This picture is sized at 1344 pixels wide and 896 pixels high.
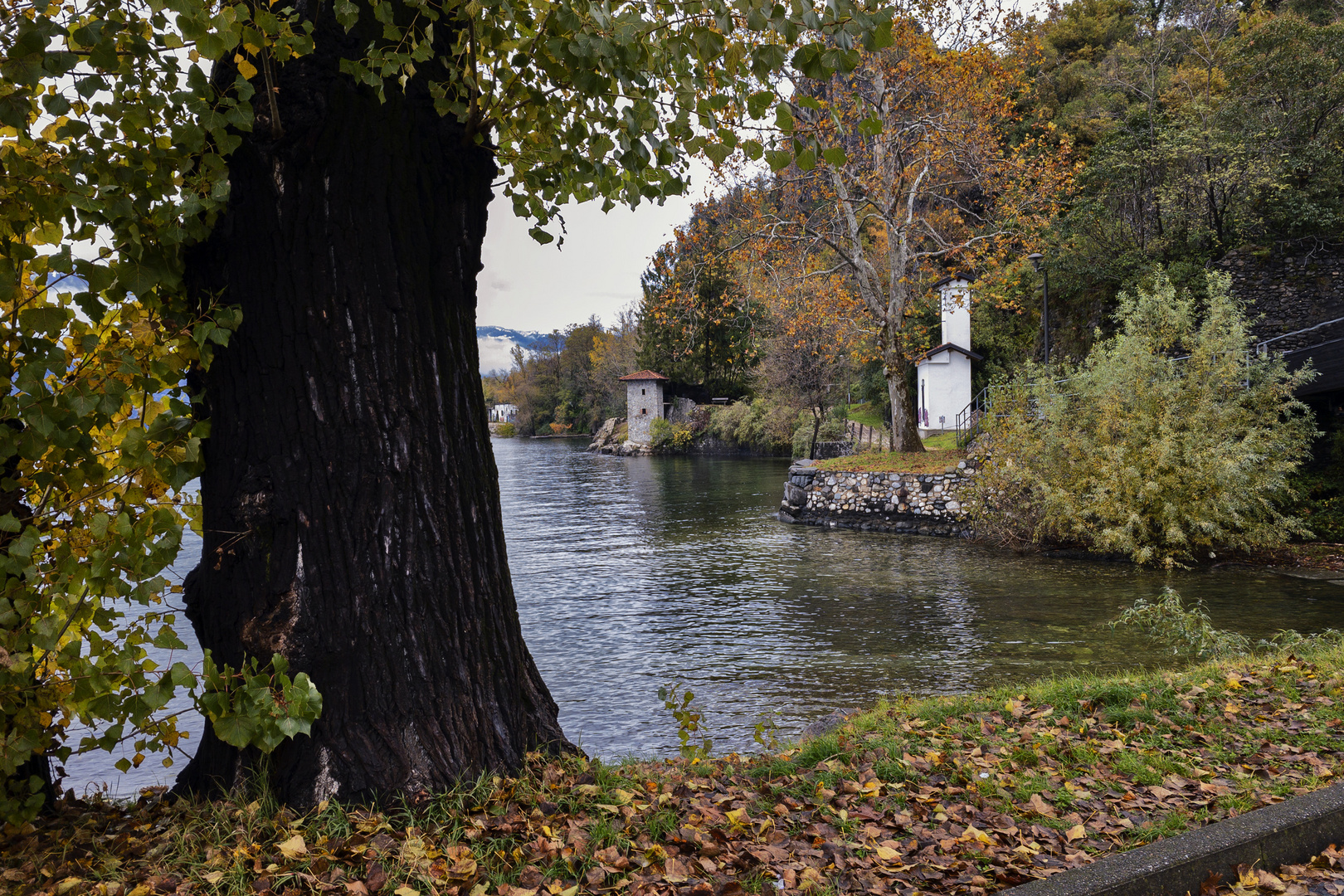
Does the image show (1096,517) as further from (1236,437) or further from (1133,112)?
(1133,112)

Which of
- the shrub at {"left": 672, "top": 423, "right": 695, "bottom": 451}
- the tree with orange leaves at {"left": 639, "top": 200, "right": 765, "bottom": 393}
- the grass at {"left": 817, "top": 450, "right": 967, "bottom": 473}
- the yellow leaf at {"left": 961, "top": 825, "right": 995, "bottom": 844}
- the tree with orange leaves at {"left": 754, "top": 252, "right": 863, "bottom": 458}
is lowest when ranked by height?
the yellow leaf at {"left": 961, "top": 825, "right": 995, "bottom": 844}

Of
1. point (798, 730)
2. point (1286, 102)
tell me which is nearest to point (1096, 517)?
point (798, 730)

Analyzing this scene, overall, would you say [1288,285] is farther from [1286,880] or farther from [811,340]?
[1286,880]

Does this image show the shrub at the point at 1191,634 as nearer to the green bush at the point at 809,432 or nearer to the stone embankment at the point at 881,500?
the stone embankment at the point at 881,500

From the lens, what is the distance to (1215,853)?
2.92 metres

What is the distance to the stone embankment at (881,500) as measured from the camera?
18.4 metres

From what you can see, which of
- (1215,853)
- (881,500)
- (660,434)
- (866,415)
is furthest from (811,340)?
(1215,853)

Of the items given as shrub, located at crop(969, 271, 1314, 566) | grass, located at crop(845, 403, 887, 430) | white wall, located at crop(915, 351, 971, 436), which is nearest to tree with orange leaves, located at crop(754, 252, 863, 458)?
grass, located at crop(845, 403, 887, 430)

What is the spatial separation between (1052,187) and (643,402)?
3895 cm

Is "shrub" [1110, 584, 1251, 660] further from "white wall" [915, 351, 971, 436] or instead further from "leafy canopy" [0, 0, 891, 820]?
"white wall" [915, 351, 971, 436]

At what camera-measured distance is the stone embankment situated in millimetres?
18359

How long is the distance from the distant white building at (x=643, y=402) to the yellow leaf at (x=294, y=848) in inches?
2070

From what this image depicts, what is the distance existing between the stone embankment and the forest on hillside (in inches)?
126

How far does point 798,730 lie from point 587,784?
3.91m
